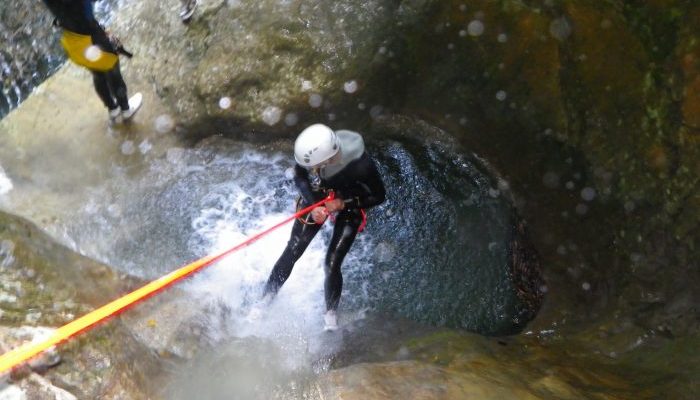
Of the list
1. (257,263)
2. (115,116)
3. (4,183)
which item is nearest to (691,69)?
(257,263)

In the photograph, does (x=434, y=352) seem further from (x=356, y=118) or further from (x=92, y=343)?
(x=356, y=118)

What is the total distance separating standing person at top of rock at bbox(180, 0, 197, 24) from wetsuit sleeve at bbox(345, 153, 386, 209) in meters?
3.39

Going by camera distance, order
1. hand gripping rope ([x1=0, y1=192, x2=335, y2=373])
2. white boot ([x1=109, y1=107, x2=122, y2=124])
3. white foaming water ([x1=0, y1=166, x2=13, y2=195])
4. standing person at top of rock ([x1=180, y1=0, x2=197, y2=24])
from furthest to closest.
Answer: standing person at top of rock ([x1=180, y1=0, x2=197, y2=24])
white boot ([x1=109, y1=107, x2=122, y2=124])
white foaming water ([x1=0, y1=166, x2=13, y2=195])
hand gripping rope ([x1=0, y1=192, x2=335, y2=373])

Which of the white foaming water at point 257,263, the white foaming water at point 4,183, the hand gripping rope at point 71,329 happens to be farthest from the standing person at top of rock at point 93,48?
the hand gripping rope at point 71,329

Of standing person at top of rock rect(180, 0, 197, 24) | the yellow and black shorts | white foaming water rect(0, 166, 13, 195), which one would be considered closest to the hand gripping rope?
the yellow and black shorts

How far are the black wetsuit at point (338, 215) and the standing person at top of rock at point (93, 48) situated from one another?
96.2 inches

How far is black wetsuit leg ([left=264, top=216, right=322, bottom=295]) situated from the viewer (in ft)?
12.2

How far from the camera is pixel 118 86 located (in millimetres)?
4922

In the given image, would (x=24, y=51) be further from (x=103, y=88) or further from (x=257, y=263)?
(x=257, y=263)

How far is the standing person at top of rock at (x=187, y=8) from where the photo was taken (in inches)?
217

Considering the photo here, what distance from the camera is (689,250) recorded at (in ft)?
11.7

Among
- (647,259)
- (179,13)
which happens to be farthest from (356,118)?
(647,259)

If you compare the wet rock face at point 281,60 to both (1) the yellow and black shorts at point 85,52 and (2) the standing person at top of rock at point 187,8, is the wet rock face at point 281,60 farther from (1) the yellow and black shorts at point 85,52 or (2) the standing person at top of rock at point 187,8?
(1) the yellow and black shorts at point 85,52

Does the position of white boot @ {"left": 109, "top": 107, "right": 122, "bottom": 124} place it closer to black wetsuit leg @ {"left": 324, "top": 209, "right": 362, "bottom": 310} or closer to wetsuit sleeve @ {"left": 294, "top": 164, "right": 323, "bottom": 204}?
wetsuit sleeve @ {"left": 294, "top": 164, "right": 323, "bottom": 204}
